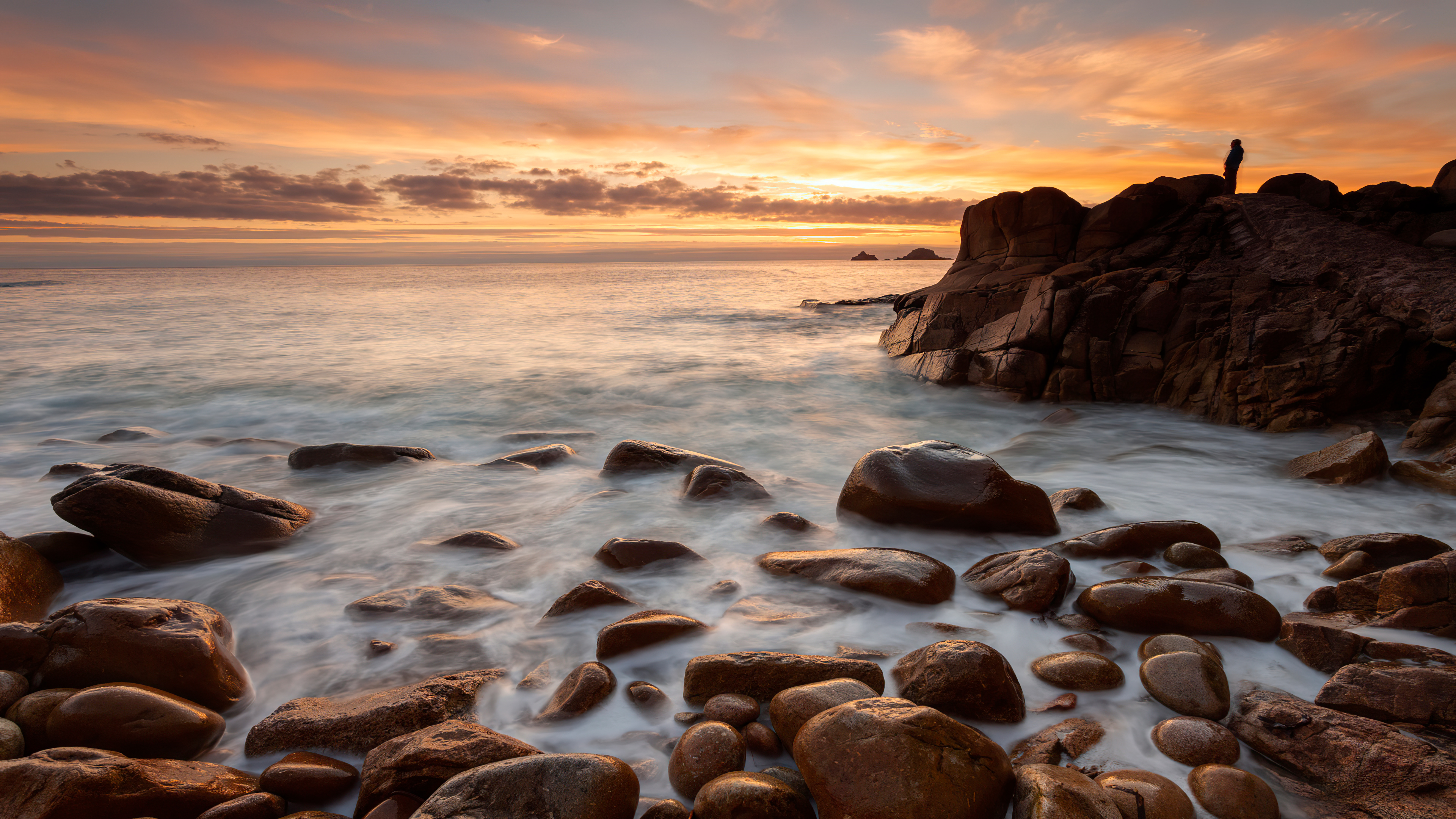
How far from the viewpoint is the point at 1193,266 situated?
368 inches

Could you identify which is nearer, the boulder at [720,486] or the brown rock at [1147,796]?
the brown rock at [1147,796]

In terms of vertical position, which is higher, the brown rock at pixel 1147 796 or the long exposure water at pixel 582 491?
the brown rock at pixel 1147 796

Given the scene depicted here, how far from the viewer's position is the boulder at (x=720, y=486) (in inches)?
220

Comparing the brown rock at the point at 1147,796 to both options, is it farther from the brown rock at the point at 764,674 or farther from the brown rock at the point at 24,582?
the brown rock at the point at 24,582

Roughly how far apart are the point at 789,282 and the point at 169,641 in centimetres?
4860

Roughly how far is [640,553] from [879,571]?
1.60m

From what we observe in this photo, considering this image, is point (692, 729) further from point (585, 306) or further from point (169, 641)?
point (585, 306)

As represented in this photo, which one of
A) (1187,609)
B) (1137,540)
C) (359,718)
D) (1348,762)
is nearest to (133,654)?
(359,718)

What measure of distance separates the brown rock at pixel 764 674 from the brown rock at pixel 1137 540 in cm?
208

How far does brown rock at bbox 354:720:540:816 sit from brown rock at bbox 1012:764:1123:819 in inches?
66.0

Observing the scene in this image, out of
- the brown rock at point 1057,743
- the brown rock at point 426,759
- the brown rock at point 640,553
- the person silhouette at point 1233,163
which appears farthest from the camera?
the person silhouette at point 1233,163

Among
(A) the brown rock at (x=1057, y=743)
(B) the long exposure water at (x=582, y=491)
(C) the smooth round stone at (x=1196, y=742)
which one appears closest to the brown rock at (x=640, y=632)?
(B) the long exposure water at (x=582, y=491)

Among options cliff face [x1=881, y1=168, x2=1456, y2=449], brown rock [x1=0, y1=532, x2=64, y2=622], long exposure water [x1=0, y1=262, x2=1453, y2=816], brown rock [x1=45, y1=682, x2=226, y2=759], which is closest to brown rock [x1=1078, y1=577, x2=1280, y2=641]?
long exposure water [x1=0, y1=262, x2=1453, y2=816]

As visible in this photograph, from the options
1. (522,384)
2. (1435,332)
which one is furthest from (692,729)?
(522,384)
